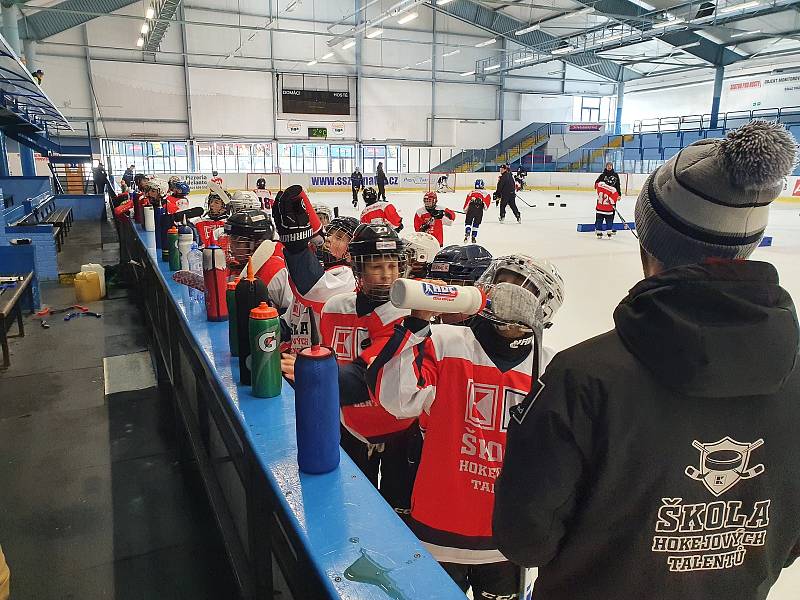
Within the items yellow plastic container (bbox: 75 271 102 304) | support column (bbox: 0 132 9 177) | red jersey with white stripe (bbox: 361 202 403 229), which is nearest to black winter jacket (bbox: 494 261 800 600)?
red jersey with white stripe (bbox: 361 202 403 229)

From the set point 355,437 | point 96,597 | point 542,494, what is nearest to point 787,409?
point 542,494

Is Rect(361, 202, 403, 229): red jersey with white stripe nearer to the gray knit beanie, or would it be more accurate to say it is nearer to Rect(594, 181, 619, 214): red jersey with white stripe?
the gray knit beanie

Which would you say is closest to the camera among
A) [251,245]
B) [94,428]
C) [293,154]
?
[251,245]

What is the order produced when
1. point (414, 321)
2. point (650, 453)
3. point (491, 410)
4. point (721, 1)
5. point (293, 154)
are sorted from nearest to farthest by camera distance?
point (650, 453) → point (414, 321) → point (491, 410) → point (721, 1) → point (293, 154)

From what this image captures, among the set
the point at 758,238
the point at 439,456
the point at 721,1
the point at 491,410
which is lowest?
the point at 439,456

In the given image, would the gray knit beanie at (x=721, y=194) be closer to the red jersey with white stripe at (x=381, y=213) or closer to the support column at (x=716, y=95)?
the red jersey with white stripe at (x=381, y=213)

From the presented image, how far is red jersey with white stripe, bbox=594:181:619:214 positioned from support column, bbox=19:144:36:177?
16.7 metres

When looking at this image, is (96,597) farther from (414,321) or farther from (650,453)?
(650,453)

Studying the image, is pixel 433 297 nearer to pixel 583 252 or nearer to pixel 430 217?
pixel 430 217

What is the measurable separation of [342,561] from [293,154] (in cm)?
3007

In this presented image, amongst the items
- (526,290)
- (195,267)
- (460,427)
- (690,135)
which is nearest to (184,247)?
(195,267)

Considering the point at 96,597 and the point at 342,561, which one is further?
the point at 96,597

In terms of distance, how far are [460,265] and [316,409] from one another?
140 cm

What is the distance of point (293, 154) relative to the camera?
29.6 m
